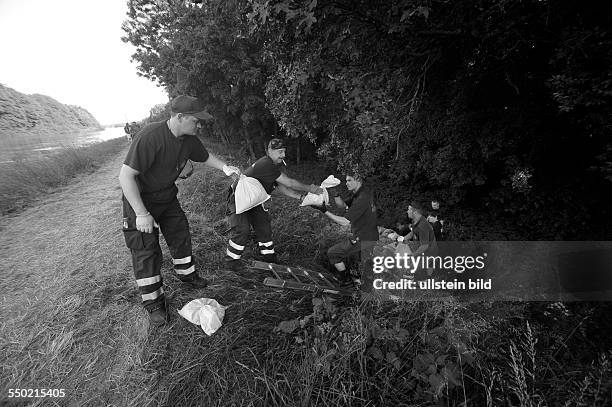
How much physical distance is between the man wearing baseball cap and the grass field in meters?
0.42

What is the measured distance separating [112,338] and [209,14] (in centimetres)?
1021

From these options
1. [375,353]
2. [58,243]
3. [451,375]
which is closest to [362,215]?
[375,353]

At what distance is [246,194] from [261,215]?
45 centimetres

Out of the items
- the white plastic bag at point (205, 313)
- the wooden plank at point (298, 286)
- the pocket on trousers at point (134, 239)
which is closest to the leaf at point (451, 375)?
the wooden plank at point (298, 286)

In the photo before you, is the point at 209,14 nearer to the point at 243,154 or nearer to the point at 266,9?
the point at 243,154

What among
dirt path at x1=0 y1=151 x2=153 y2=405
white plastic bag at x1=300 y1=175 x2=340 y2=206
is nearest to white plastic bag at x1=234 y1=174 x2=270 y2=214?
white plastic bag at x1=300 y1=175 x2=340 y2=206

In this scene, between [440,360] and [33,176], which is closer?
[440,360]

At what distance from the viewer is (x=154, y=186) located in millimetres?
2572

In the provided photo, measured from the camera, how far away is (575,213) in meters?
4.24

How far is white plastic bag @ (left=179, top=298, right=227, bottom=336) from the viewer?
89.1 inches

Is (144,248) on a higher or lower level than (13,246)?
higher

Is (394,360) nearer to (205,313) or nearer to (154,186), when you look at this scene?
(205,313)

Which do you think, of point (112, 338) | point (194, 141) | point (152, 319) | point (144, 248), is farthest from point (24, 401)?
point (194, 141)

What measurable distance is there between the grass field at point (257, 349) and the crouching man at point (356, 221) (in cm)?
113
